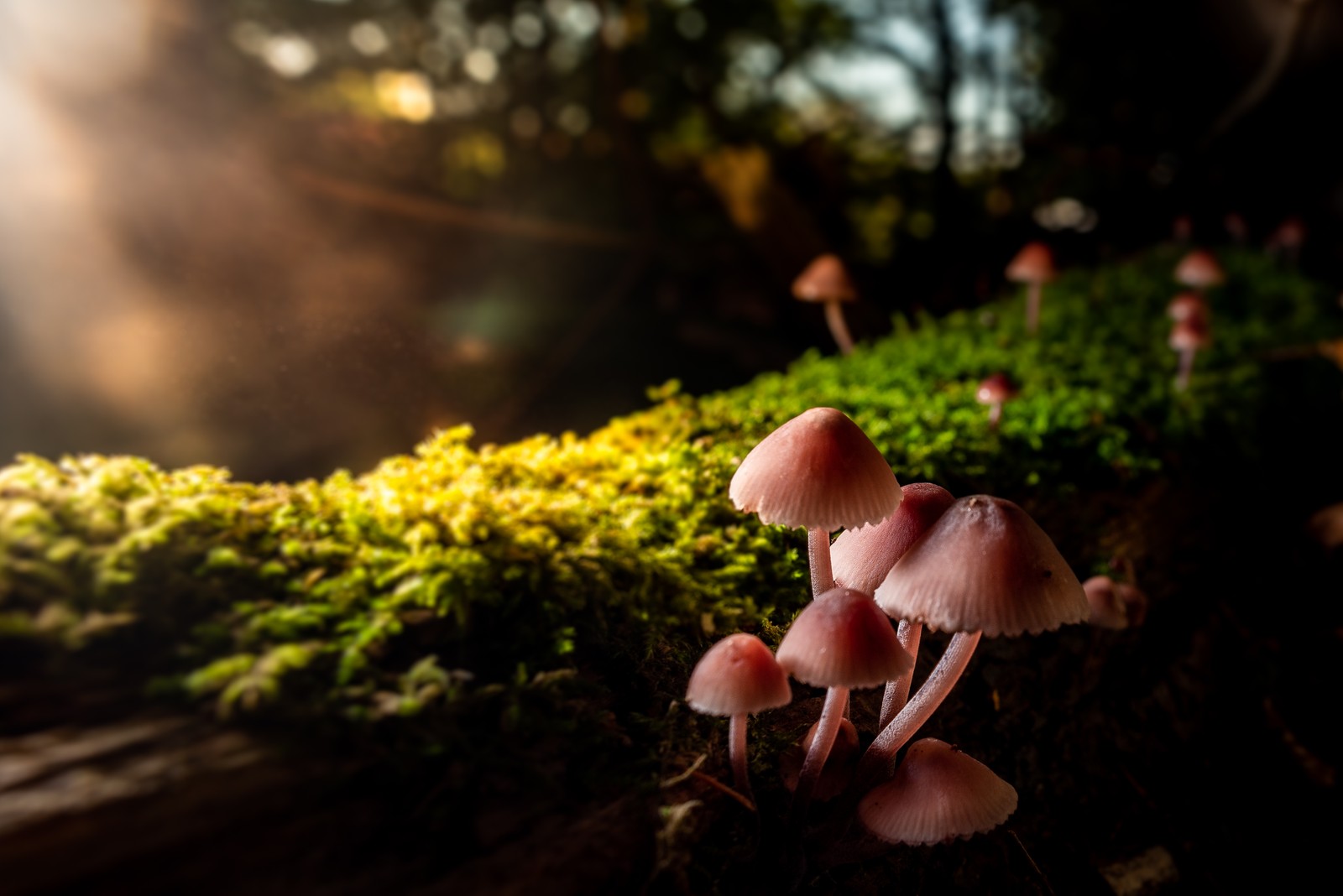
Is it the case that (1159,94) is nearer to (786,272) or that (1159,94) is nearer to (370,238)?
(786,272)

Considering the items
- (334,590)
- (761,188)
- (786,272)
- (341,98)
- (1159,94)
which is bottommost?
(334,590)

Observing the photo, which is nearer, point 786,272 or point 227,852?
point 227,852

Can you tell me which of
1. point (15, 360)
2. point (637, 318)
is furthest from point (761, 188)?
point (15, 360)

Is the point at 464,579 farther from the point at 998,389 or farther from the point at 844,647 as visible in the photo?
the point at 998,389

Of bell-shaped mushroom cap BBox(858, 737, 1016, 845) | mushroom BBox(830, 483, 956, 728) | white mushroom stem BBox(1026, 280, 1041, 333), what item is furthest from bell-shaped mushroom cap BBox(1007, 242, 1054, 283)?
bell-shaped mushroom cap BBox(858, 737, 1016, 845)

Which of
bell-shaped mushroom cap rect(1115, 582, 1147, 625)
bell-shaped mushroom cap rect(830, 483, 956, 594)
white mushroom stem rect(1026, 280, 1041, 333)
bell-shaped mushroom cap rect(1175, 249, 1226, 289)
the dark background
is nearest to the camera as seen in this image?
bell-shaped mushroom cap rect(830, 483, 956, 594)

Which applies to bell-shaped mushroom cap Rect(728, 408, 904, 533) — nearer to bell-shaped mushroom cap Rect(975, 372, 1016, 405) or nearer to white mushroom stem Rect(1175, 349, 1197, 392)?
bell-shaped mushroom cap Rect(975, 372, 1016, 405)

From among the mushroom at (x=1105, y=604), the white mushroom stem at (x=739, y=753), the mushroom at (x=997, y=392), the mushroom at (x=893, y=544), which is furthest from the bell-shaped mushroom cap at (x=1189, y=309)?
the white mushroom stem at (x=739, y=753)

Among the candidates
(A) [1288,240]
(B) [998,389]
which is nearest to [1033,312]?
(B) [998,389]
